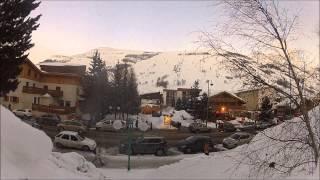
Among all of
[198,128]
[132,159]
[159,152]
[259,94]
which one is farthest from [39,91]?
[259,94]

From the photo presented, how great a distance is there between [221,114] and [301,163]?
55468 millimetres

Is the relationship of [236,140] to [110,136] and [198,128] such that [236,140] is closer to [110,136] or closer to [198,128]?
[110,136]

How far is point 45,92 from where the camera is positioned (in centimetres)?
7400

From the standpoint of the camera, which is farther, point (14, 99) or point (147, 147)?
point (14, 99)

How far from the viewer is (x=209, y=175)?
78.6 ft

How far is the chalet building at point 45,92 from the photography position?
67.5 meters

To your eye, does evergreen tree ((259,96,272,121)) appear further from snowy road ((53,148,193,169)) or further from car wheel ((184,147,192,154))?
car wheel ((184,147,192,154))

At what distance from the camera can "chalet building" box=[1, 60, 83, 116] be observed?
221ft

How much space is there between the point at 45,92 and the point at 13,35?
43.8 meters

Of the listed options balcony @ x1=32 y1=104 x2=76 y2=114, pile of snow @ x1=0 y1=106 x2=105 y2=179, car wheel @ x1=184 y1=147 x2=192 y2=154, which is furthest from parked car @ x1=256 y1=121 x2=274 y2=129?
balcony @ x1=32 y1=104 x2=76 y2=114

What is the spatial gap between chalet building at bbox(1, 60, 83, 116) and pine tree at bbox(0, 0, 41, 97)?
34.1 metres

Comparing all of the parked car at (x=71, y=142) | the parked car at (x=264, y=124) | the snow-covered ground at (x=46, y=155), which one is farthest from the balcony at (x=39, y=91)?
the parked car at (x=264, y=124)

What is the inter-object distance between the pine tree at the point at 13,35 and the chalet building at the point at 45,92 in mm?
34085

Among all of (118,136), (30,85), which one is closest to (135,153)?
(118,136)
